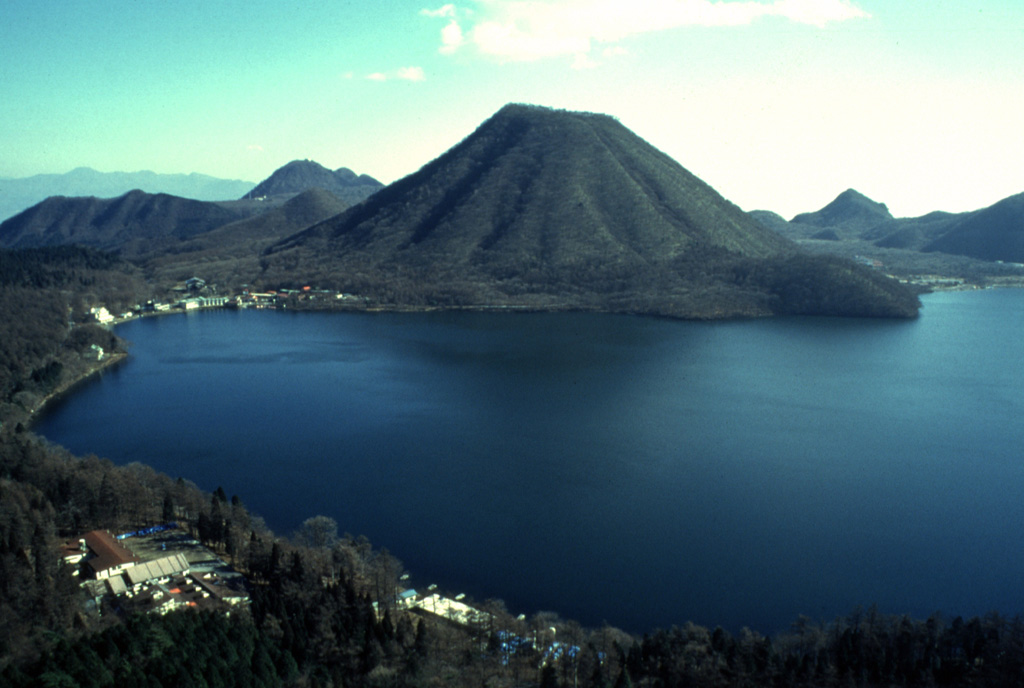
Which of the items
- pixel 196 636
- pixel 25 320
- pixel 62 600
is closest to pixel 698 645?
pixel 196 636

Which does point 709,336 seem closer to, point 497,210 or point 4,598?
point 497,210

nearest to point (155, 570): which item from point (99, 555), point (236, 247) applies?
point (99, 555)

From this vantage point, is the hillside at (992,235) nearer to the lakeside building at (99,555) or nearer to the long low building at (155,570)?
the long low building at (155,570)

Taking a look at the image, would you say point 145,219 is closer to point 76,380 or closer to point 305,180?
point 305,180

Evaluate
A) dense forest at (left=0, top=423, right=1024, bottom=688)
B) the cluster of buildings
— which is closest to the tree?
dense forest at (left=0, top=423, right=1024, bottom=688)

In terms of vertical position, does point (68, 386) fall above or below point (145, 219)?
below

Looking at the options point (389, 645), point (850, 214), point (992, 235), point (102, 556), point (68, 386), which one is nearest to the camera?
point (389, 645)
